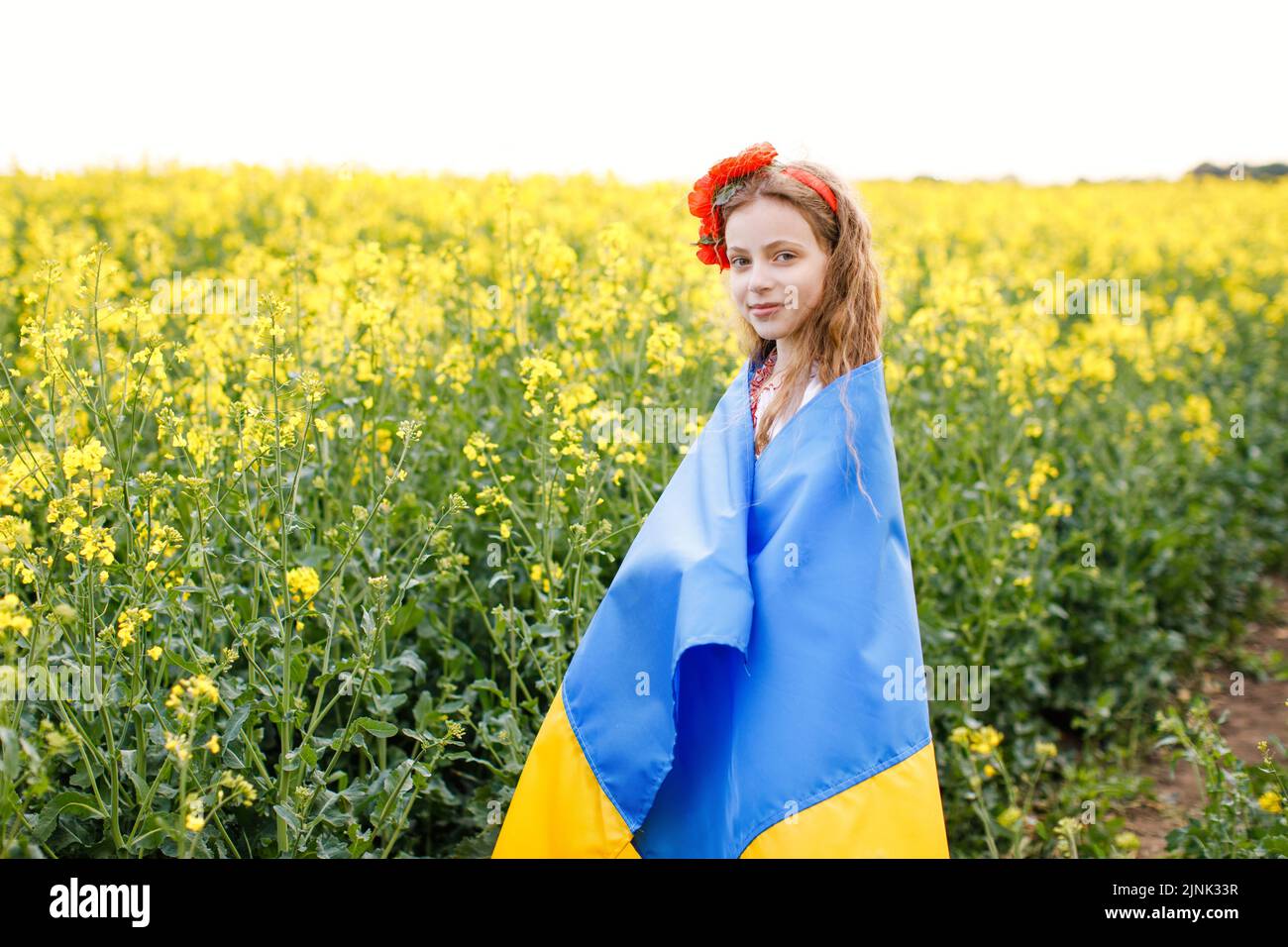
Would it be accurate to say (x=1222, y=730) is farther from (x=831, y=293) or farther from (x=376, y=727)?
(x=376, y=727)

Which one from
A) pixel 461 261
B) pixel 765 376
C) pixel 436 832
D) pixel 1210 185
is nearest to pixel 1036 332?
pixel 461 261

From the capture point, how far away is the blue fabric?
6.04 feet

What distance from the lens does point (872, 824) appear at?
1.81m

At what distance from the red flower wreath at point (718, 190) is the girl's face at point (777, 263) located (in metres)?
0.07

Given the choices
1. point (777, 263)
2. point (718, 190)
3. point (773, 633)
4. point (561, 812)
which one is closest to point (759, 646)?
point (773, 633)

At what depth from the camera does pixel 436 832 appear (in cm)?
268

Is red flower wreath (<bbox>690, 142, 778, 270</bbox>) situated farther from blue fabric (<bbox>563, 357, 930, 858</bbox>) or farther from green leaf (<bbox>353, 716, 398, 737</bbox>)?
green leaf (<bbox>353, 716, 398, 737</bbox>)

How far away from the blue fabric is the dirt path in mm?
→ 1624

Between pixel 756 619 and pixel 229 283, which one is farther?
pixel 229 283

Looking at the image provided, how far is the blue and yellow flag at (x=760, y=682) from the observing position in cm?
183

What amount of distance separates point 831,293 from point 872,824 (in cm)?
93

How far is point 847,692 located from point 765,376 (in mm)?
676

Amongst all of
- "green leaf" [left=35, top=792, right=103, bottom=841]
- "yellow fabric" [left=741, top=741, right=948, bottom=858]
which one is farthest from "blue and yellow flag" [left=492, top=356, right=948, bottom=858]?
"green leaf" [left=35, top=792, right=103, bottom=841]
